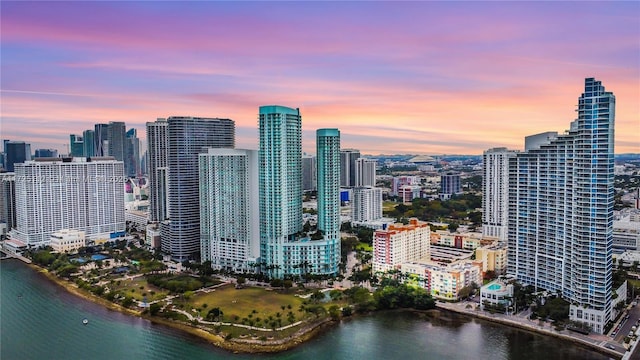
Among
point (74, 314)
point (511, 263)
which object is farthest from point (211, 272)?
point (511, 263)

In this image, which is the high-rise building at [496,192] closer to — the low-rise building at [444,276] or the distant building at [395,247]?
the distant building at [395,247]

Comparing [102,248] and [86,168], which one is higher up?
[86,168]

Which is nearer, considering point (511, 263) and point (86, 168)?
point (511, 263)

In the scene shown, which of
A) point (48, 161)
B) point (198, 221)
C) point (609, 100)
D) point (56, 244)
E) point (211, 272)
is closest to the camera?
point (609, 100)

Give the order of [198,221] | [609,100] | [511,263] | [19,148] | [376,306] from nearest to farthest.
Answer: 1. [609,100]
2. [376,306]
3. [511,263]
4. [198,221]
5. [19,148]

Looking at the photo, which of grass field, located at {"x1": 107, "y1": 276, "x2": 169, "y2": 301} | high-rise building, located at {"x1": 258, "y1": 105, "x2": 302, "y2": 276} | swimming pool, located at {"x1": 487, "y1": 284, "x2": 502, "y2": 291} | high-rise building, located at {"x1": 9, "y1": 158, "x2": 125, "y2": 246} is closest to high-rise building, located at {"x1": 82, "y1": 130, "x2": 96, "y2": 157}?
high-rise building, located at {"x1": 9, "y1": 158, "x2": 125, "y2": 246}

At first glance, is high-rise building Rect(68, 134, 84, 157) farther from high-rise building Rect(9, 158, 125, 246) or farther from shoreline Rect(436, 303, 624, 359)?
shoreline Rect(436, 303, 624, 359)

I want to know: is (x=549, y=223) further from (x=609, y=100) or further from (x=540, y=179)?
(x=609, y=100)
